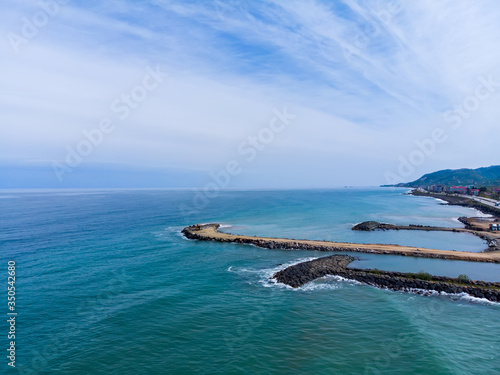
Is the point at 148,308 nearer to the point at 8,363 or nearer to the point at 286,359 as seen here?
the point at 8,363

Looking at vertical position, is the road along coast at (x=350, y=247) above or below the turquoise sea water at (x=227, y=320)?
above

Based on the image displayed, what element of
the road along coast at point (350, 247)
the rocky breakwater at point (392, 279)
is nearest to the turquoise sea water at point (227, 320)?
the rocky breakwater at point (392, 279)

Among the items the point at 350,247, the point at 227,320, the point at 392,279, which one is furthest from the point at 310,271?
the point at 350,247

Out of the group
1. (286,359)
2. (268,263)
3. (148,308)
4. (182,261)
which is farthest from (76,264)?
(286,359)

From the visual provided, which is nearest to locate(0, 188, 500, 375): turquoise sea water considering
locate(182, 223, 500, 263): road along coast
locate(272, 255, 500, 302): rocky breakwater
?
locate(272, 255, 500, 302): rocky breakwater

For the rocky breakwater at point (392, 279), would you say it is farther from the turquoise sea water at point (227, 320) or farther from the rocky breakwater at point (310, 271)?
the turquoise sea water at point (227, 320)

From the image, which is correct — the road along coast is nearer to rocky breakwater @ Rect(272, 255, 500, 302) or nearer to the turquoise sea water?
the turquoise sea water

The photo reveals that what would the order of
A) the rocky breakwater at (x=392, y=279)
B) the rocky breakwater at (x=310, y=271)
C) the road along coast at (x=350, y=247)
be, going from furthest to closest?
the road along coast at (x=350, y=247) < the rocky breakwater at (x=310, y=271) < the rocky breakwater at (x=392, y=279)

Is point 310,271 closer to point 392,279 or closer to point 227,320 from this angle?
point 392,279
